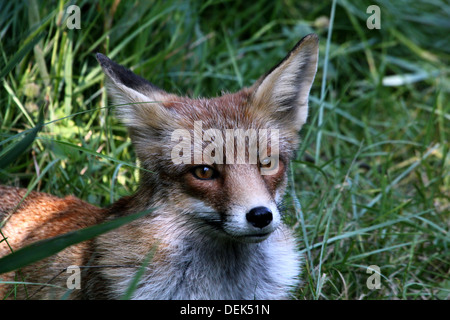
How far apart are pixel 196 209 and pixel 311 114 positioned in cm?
319

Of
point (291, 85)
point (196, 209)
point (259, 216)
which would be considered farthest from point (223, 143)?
point (291, 85)

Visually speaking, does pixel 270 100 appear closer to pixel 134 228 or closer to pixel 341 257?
pixel 134 228

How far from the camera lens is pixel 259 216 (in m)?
3.16

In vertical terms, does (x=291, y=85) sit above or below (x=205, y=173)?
above

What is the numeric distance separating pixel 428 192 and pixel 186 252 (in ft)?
10.2

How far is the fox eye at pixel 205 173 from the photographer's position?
11.2ft

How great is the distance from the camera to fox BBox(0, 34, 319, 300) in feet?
11.1

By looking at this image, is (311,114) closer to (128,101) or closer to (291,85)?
(291,85)

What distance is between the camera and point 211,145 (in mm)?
3465

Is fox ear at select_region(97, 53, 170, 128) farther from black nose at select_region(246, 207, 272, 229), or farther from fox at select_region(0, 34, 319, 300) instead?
black nose at select_region(246, 207, 272, 229)

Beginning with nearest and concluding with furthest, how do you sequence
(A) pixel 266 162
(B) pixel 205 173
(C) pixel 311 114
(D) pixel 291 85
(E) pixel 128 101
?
(B) pixel 205 173 → (A) pixel 266 162 → (E) pixel 128 101 → (D) pixel 291 85 → (C) pixel 311 114

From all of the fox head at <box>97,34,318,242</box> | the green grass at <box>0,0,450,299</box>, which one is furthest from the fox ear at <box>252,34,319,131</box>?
the green grass at <box>0,0,450,299</box>

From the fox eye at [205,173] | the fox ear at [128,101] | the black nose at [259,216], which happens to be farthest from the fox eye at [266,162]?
the fox ear at [128,101]

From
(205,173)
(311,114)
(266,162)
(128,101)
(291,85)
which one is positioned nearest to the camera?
(205,173)
